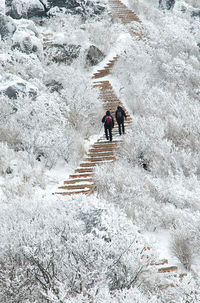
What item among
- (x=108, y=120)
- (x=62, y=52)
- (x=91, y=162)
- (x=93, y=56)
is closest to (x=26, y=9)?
(x=62, y=52)

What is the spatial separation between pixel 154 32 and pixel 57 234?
16295mm

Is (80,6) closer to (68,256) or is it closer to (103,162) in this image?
(103,162)

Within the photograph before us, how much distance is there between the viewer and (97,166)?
7.08 metres

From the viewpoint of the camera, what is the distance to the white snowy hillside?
3674mm

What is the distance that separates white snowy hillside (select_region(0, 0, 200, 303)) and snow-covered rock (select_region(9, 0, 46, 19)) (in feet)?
0.23

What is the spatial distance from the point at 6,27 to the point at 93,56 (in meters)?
4.59

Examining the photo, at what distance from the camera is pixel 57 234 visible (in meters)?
4.12

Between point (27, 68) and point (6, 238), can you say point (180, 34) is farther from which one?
point (6, 238)

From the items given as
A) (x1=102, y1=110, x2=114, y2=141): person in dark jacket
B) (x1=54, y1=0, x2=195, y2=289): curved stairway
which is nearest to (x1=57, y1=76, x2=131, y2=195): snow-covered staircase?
(x1=54, y1=0, x2=195, y2=289): curved stairway

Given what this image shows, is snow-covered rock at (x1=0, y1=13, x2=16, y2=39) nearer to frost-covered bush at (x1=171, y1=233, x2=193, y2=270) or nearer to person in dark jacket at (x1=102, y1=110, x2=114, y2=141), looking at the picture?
person in dark jacket at (x1=102, y1=110, x2=114, y2=141)

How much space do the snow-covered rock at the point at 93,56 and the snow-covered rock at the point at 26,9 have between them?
5227 mm

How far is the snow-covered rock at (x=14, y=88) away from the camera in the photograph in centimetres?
949

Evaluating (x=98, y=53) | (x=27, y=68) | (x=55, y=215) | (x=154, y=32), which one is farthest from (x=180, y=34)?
(x=55, y=215)

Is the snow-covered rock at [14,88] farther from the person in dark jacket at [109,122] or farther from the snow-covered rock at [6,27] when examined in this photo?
the snow-covered rock at [6,27]
